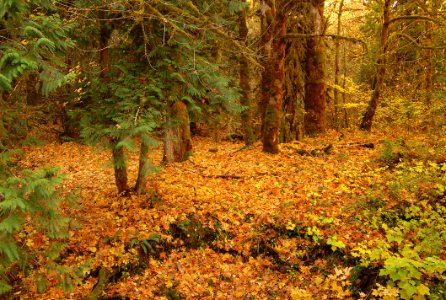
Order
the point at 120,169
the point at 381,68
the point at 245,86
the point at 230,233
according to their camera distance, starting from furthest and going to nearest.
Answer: the point at 245,86 → the point at 381,68 → the point at 120,169 → the point at 230,233

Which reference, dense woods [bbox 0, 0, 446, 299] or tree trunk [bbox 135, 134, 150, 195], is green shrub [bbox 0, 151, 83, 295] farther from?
tree trunk [bbox 135, 134, 150, 195]

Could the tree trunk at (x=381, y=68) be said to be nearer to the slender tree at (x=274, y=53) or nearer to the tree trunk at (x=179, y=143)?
the slender tree at (x=274, y=53)

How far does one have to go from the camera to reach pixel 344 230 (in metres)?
7.46

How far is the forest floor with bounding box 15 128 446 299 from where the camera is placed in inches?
255

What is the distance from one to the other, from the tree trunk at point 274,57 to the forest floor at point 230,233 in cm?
191

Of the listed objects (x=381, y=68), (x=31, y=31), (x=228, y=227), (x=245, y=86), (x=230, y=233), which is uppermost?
(x=381, y=68)

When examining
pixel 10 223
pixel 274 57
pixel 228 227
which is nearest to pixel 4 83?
pixel 10 223

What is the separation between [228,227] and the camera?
7.97 m

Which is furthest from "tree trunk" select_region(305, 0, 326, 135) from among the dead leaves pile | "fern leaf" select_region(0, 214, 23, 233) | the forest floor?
"fern leaf" select_region(0, 214, 23, 233)

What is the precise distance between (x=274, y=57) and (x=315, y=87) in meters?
3.72

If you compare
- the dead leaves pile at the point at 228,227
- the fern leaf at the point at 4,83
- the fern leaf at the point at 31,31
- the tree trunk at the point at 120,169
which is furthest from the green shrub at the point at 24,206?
the tree trunk at the point at 120,169

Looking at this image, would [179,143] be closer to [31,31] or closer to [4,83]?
[31,31]

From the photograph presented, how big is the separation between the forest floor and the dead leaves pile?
2cm

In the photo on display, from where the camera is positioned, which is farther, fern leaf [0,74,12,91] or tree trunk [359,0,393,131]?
tree trunk [359,0,393,131]
